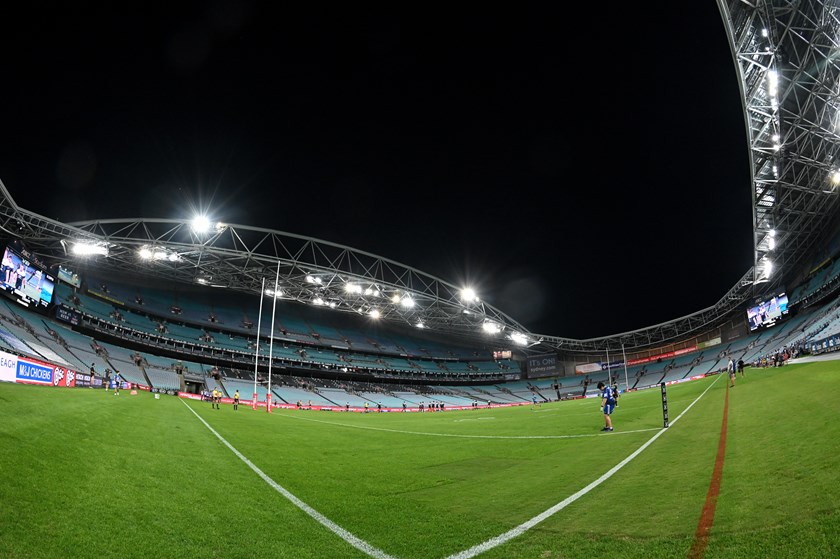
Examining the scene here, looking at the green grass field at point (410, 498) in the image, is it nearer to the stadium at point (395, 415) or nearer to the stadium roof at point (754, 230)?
the stadium at point (395, 415)

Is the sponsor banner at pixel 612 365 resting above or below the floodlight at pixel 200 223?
below

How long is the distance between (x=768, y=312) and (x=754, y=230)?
1002 inches

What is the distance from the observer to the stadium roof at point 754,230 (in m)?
21.7

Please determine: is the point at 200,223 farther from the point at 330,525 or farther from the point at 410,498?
the point at 330,525

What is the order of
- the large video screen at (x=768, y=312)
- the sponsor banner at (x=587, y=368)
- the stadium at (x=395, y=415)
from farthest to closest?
the sponsor banner at (x=587, y=368)
the large video screen at (x=768, y=312)
the stadium at (x=395, y=415)

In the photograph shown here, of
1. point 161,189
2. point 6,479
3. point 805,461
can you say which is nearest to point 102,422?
point 6,479

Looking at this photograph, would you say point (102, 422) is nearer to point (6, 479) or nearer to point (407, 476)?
point (6, 479)

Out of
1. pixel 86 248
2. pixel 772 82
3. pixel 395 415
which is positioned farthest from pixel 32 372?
pixel 772 82

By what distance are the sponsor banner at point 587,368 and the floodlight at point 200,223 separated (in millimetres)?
69505

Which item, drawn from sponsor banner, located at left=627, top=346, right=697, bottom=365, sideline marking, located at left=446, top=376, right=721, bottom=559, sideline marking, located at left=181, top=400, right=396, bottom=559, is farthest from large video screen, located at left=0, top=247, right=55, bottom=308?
sponsor banner, located at left=627, top=346, right=697, bottom=365

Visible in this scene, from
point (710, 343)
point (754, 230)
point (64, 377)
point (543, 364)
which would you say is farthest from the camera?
point (543, 364)

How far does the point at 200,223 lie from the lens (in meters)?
32.4

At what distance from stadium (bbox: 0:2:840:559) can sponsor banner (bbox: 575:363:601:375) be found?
940 centimetres

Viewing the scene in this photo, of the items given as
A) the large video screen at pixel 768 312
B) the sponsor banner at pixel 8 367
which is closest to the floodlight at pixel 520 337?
the large video screen at pixel 768 312
